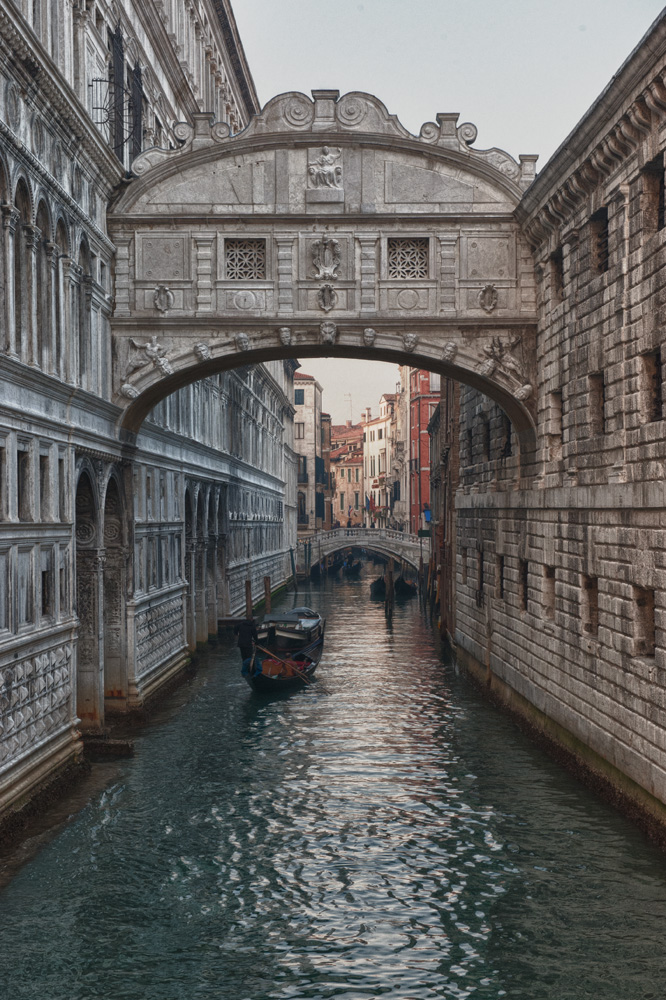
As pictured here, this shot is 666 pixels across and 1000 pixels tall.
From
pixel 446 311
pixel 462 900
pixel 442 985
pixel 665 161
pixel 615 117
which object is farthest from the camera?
pixel 446 311

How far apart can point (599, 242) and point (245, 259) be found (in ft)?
17.4

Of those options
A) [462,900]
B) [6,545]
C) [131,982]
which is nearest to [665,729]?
[462,900]

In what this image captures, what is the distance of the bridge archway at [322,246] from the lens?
16.1 m

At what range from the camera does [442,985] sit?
327 inches

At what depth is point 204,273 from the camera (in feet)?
53.2

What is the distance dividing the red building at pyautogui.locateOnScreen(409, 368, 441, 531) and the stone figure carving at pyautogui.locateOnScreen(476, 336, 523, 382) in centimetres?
3892

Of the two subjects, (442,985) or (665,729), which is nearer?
(442,985)

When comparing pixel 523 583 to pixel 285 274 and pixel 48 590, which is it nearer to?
pixel 285 274

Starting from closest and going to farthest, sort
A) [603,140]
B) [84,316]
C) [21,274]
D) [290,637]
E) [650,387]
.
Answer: [650,387], [21,274], [603,140], [84,316], [290,637]

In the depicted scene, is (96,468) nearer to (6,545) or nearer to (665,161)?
(6,545)

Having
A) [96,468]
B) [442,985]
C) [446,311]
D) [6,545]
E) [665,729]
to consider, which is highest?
[446,311]

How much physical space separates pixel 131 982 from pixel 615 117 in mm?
9669

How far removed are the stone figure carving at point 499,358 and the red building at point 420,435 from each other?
38918 millimetres

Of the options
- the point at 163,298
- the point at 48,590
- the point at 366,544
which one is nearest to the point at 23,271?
the point at 48,590
